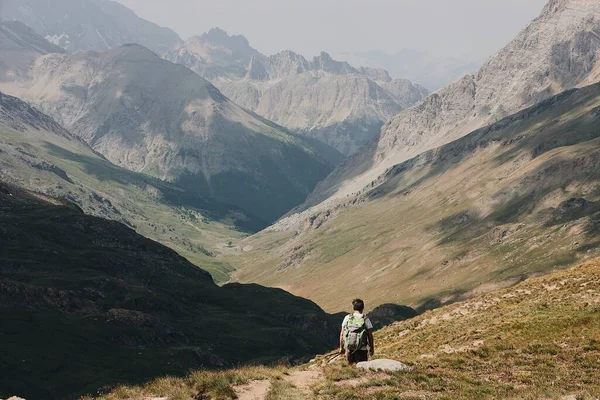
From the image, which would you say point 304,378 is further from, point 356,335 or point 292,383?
point 356,335

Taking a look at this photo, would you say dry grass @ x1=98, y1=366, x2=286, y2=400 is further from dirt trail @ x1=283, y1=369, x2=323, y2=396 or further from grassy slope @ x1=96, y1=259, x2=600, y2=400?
dirt trail @ x1=283, y1=369, x2=323, y2=396

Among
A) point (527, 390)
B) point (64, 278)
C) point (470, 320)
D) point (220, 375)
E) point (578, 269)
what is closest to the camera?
point (527, 390)

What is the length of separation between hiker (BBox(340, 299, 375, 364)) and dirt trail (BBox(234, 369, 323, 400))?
2.06m

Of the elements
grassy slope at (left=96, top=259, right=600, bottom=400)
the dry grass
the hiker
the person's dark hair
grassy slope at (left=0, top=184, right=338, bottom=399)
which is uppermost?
the person's dark hair

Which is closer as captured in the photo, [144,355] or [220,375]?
[220,375]

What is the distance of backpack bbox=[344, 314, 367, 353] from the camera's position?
106 feet

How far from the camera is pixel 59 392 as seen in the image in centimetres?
10506

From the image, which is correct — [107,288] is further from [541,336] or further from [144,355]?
[541,336]

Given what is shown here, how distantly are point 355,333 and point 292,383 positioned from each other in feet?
13.8

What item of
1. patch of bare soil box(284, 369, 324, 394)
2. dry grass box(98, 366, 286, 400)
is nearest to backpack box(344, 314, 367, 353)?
patch of bare soil box(284, 369, 324, 394)

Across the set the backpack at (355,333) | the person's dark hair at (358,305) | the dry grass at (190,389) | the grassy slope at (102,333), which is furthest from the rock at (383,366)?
the grassy slope at (102,333)

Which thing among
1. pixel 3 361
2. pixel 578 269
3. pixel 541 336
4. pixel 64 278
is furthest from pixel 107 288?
pixel 541 336

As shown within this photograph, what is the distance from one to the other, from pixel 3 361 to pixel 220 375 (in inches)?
3694

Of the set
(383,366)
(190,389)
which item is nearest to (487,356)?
(383,366)
